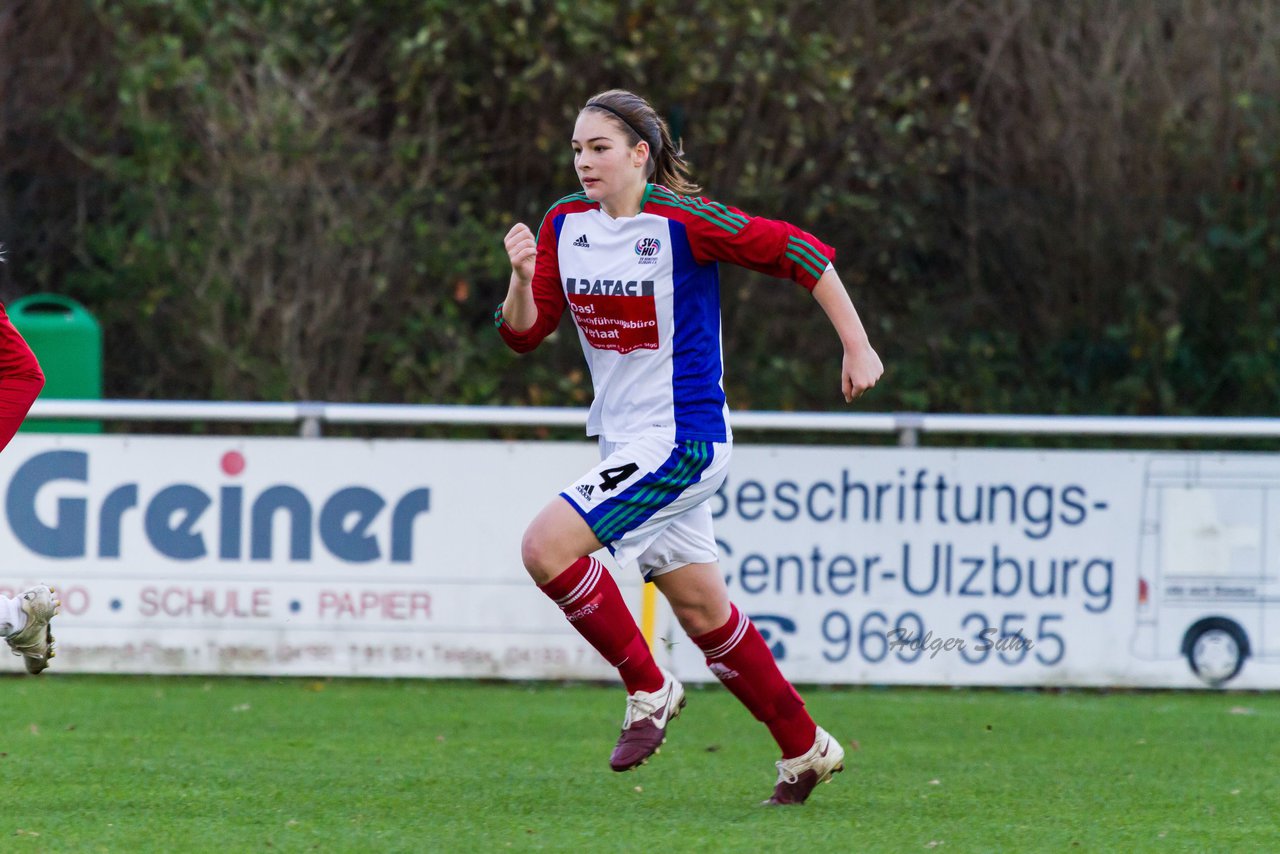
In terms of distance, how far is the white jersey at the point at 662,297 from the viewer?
4.66 metres

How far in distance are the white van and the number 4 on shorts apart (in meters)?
3.76

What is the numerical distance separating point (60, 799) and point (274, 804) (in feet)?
1.98

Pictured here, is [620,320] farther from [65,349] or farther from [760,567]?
[65,349]

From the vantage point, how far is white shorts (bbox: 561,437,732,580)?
463cm

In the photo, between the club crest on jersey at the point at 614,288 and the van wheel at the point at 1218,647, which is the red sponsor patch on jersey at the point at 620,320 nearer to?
the club crest on jersey at the point at 614,288

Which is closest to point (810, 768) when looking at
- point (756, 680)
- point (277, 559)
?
point (756, 680)

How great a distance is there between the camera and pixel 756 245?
4637mm

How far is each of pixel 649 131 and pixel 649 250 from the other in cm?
35

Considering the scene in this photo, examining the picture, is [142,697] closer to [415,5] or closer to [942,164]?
[415,5]

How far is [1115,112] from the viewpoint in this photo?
11.7 metres

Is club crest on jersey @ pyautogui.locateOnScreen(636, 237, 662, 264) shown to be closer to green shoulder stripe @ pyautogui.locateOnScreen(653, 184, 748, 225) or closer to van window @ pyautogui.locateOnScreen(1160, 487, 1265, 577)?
green shoulder stripe @ pyautogui.locateOnScreen(653, 184, 748, 225)

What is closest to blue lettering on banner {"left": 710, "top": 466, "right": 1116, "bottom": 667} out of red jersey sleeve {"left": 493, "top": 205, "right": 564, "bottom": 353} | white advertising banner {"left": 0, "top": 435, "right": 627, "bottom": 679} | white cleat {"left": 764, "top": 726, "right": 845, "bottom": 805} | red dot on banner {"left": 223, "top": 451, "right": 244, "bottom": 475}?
white advertising banner {"left": 0, "top": 435, "right": 627, "bottom": 679}

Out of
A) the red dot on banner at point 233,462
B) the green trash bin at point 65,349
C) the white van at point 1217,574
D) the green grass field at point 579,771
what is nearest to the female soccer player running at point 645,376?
the green grass field at point 579,771

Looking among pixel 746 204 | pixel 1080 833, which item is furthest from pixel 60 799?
pixel 746 204
